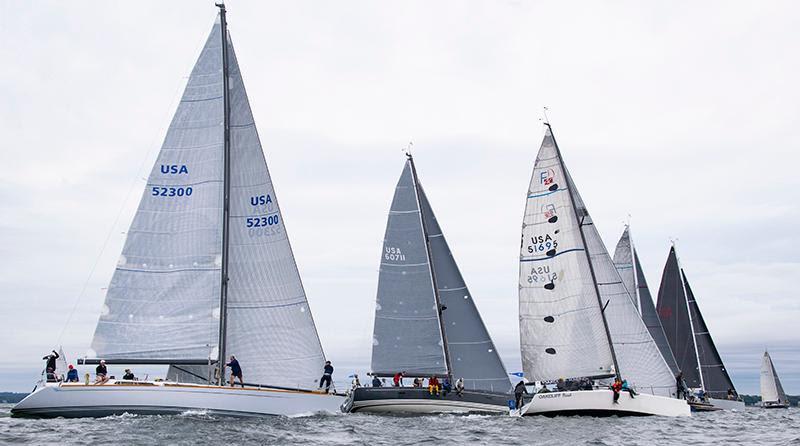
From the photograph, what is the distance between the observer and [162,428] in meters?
24.1

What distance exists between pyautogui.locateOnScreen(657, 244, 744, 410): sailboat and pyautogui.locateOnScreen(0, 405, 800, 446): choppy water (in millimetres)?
26154

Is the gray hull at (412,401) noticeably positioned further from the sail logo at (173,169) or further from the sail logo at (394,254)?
the sail logo at (173,169)

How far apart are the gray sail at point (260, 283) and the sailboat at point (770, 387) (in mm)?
64531

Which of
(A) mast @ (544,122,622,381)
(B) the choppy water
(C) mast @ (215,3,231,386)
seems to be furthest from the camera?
(A) mast @ (544,122,622,381)

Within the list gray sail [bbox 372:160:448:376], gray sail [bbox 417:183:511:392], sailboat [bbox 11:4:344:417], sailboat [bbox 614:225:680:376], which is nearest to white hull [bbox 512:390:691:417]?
gray sail [bbox 417:183:511:392]

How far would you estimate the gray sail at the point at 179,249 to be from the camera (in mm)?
30062

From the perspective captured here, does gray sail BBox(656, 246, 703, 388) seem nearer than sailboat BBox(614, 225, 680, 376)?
No

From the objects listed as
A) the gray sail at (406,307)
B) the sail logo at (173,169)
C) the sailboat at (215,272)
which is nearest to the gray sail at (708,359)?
the gray sail at (406,307)

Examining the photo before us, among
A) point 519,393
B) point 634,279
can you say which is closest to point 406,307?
point 519,393

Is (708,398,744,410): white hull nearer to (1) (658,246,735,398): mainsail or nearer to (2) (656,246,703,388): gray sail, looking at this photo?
(1) (658,246,735,398): mainsail

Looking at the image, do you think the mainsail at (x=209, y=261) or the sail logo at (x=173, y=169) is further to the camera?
the sail logo at (x=173, y=169)

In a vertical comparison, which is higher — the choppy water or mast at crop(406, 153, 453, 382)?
mast at crop(406, 153, 453, 382)

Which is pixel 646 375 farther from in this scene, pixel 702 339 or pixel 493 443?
pixel 702 339

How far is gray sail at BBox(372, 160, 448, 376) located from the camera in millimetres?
39344
